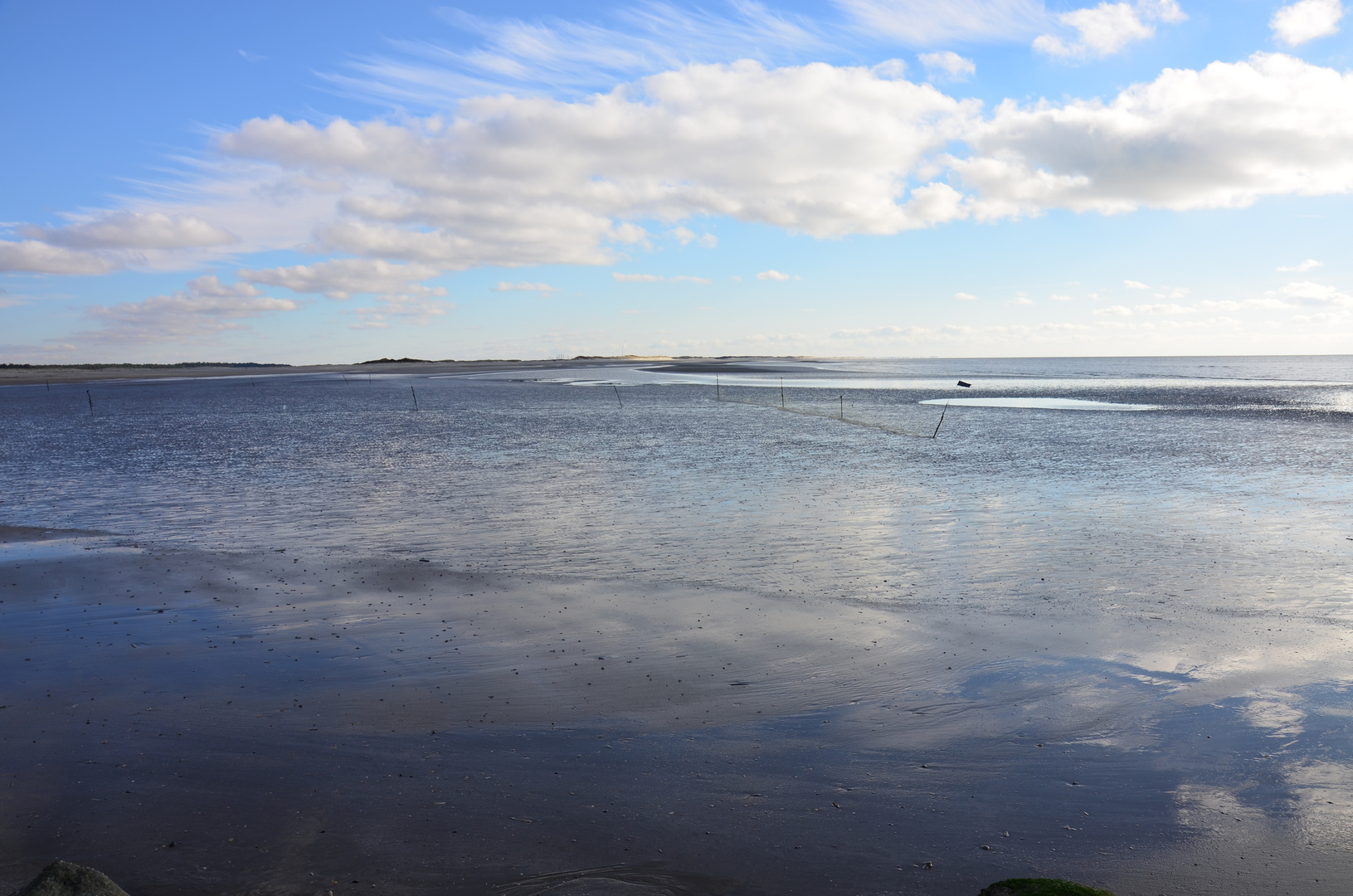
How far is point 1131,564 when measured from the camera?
41.8ft

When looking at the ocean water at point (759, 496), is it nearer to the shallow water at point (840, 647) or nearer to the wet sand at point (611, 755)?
the shallow water at point (840, 647)

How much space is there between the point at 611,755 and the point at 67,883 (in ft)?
11.5

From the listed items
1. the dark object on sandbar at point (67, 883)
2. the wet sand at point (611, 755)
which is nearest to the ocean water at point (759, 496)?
the wet sand at point (611, 755)

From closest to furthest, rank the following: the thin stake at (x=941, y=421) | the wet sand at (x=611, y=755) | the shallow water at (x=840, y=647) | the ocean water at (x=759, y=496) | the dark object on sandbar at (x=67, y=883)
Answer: the dark object on sandbar at (x=67, y=883) → the wet sand at (x=611, y=755) → the shallow water at (x=840, y=647) → the ocean water at (x=759, y=496) → the thin stake at (x=941, y=421)

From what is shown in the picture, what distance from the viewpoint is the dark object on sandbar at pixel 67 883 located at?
3647 millimetres

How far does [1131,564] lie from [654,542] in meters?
7.91

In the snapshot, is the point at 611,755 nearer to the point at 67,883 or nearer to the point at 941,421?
the point at 67,883

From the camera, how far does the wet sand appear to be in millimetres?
4957

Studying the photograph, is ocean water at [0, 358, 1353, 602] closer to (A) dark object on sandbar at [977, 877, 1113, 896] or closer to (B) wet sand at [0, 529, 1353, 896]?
(B) wet sand at [0, 529, 1353, 896]

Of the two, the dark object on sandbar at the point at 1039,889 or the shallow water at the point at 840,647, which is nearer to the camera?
the dark object on sandbar at the point at 1039,889

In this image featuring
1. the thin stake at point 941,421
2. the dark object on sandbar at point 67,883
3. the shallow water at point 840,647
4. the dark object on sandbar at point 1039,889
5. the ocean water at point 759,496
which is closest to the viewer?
the dark object on sandbar at point 67,883

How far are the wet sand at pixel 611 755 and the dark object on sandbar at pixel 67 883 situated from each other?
0.98 meters

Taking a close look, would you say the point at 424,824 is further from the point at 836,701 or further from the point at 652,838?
the point at 836,701

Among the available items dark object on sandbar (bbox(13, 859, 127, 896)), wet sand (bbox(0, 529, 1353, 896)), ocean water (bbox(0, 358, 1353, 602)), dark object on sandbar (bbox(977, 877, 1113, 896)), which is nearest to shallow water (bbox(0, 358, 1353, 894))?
wet sand (bbox(0, 529, 1353, 896))
